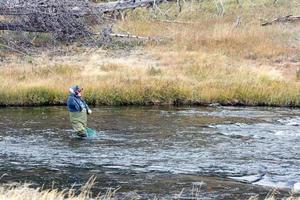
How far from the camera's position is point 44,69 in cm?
2855

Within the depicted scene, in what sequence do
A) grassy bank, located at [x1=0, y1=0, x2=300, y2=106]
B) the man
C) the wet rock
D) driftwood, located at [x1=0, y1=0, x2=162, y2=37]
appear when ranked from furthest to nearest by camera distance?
grassy bank, located at [x1=0, y1=0, x2=300, y2=106] → driftwood, located at [x1=0, y1=0, x2=162, y2=37] → the man → the wet rock

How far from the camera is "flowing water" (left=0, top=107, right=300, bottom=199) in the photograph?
14516 mm

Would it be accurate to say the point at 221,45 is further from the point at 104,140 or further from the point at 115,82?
the point at 104,140

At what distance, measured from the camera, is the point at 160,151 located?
1756 centimetres

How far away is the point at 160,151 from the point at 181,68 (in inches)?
478

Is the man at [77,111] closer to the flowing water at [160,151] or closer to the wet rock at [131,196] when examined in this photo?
the flowing water at [160,151]

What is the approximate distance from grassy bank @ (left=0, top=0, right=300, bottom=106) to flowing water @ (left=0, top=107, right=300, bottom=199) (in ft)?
5.80

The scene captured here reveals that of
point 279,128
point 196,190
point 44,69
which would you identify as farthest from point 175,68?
point 196,190

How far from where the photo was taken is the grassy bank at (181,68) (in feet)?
84.9

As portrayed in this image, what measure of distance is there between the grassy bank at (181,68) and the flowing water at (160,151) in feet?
5.80

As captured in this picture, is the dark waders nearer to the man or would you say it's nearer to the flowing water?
the man

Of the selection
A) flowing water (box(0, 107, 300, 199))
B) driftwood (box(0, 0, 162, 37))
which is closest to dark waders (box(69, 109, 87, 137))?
flowing water (box(0, 107, 300, 199))

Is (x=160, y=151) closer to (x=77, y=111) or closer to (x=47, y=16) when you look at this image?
(x=77, y=111)

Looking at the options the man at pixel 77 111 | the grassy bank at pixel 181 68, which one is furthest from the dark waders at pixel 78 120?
the grassy bank at pixel 181 68
